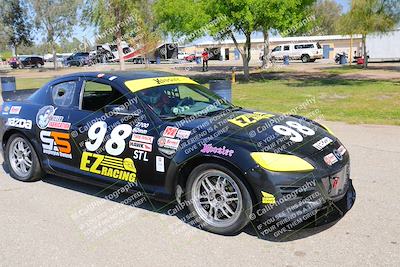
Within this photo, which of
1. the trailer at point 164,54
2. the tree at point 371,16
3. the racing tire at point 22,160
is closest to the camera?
the racing tire at point 22,160

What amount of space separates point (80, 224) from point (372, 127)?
7177 millimetres

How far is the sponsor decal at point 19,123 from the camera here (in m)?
5.77

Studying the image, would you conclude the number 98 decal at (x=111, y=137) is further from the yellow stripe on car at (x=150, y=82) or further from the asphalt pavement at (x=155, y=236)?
the asphalt pavement at (x=155, y=236)

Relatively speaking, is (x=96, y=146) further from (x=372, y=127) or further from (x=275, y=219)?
(x=372, y=127)

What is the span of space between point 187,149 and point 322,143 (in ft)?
4.52

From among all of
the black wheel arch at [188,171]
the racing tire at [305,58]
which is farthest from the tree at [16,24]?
the black wheel arch at [188,171]

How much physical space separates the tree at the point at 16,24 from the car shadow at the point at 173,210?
41.5 meters

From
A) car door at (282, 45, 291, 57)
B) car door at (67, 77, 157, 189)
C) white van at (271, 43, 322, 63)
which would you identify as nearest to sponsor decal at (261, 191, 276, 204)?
car door at (67, 77, 157, 189)

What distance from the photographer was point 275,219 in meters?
3.91

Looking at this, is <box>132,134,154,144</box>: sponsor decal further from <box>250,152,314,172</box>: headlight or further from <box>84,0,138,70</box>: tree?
<box>84,0,138,70</box>: tree

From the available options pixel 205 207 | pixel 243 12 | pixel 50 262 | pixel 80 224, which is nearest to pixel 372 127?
pixel 205 207

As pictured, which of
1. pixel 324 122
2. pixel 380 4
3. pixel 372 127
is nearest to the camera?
pixel 372 127

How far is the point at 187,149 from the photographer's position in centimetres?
427

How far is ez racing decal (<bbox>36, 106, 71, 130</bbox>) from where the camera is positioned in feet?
17.6
